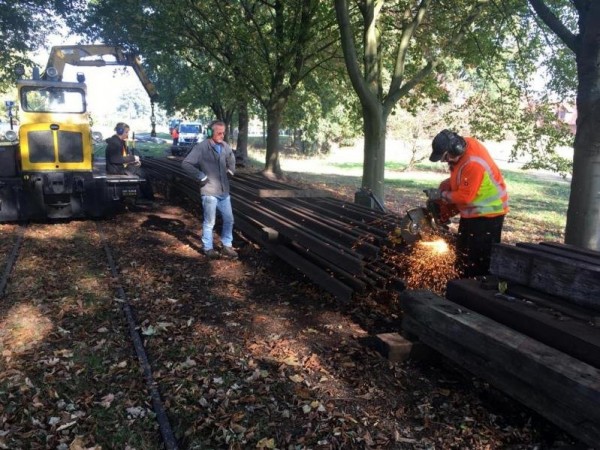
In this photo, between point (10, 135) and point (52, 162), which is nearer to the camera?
point (10, 135)

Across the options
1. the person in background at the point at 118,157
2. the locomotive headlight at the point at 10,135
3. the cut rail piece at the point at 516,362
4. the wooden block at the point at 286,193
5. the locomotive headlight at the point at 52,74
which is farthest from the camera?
the person in background at the point at 118,157

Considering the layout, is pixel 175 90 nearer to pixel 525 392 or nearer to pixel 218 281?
pixel 218 281

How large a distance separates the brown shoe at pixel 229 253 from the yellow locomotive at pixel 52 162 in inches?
153

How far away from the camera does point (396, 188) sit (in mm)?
20797

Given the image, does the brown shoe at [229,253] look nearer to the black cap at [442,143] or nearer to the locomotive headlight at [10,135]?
the black cap at [442,143]

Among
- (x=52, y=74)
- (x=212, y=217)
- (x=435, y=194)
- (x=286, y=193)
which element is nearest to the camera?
(x=435, y=194)

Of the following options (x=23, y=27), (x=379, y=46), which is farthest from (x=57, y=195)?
(x=23, y=27)

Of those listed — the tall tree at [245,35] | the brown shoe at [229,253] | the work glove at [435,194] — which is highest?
the tall tree at [245,35]

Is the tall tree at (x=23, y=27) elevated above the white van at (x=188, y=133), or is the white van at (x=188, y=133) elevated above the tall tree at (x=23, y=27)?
the tall tree at (x=23, y=27)

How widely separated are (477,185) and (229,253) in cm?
459

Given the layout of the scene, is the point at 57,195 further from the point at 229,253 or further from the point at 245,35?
the point at 245,35

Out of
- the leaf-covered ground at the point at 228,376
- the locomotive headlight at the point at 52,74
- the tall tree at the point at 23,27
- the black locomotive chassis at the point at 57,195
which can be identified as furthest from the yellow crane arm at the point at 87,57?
the tall tree at the point at 23,27

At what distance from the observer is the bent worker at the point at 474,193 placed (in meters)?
4.73

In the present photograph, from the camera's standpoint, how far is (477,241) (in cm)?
498
